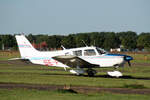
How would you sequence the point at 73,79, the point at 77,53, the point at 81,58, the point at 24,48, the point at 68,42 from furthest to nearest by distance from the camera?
1. the point at 68,42
2. the point at 24,48
3. the point at 77,53
4. the point at 81,58
5. the point at 73,79

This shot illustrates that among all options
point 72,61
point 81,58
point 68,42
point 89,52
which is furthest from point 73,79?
point 68,42

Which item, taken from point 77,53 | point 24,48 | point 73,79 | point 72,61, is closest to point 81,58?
point 77,53

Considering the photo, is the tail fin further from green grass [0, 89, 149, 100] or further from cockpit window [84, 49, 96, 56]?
green grass [0, 89, 149, 100]

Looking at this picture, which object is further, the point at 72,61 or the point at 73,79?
the point at 72,61

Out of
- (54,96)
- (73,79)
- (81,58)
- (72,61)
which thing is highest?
(81,58)

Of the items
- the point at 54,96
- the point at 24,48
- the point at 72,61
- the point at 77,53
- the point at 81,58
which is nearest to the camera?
the point at 54,96

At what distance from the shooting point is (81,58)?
2312 cm

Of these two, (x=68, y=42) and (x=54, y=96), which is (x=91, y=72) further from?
(x=68, y=42)

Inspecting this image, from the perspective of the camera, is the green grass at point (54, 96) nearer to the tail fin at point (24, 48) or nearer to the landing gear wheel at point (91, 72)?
the landing gear wheel at point (91, 72)

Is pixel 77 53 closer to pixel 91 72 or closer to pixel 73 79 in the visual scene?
pixel 91 72

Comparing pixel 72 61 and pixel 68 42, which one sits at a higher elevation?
pixel 68 42

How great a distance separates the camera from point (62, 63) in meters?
23.8

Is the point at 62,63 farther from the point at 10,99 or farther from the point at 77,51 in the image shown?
the point at 10,99

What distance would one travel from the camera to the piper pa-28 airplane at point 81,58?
73.6 ft
